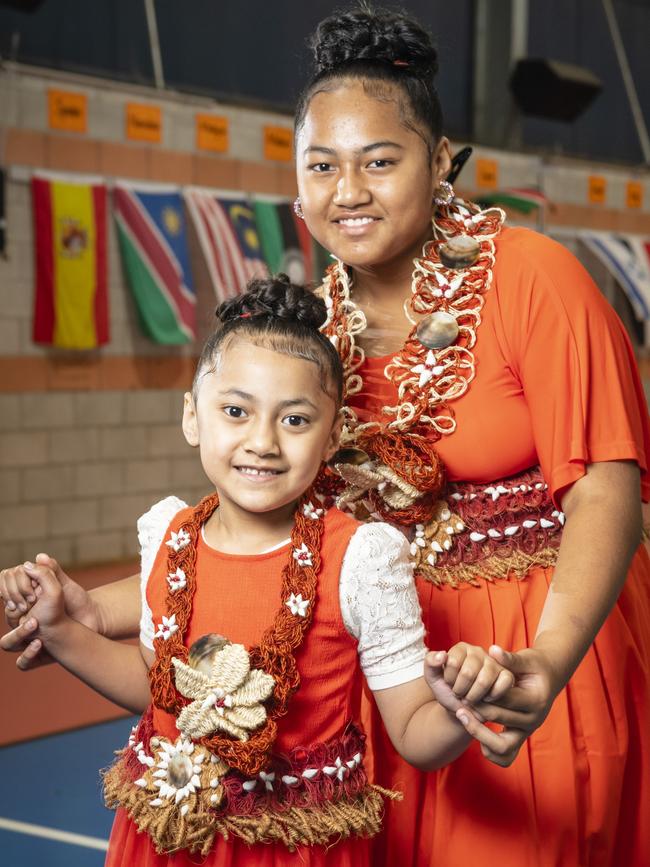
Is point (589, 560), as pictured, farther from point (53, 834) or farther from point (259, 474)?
point (53, 834)

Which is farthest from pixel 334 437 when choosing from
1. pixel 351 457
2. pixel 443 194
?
pixel 443 194

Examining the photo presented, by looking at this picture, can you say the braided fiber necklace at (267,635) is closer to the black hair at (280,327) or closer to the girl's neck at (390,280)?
the black hair at (280,327)

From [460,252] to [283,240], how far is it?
191 inches

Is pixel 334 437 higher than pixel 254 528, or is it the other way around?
pixel 334 437

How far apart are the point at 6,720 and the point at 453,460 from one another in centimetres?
281

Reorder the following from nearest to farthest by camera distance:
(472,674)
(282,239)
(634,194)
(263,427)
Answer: (472,674) < (263,427) < (282,239) < (634,194)

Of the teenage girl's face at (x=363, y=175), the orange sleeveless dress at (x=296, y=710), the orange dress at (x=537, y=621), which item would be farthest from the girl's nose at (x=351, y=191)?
the orange sleeveless dress at (x=296, y=710)

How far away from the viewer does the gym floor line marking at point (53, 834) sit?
9.43 ft

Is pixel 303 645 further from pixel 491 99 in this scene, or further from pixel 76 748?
pixel 491 99

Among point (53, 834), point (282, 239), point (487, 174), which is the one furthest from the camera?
point (487, 174)

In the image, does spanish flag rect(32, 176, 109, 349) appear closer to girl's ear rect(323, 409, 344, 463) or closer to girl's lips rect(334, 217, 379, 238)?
girl's lips rect(334, 217, 379, 238)

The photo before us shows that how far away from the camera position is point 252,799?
133cm

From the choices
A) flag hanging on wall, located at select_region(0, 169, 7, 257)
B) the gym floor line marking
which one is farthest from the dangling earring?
flag hanging on wall, located at select_region(0, 169, 7, 257)

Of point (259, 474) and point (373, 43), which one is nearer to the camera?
point (259, 474)
